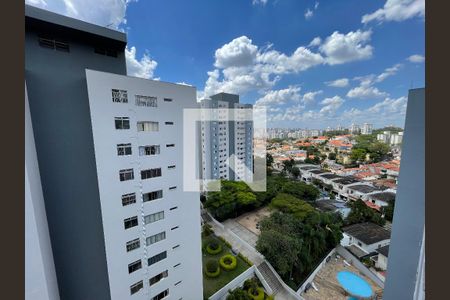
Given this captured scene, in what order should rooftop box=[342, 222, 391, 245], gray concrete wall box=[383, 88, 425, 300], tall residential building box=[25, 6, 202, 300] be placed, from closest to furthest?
1. gray concrete wall box=[383, 88, 425, 300]
2. tall residential building box=[25, 6, 202, 300]
3. rooftop box=[342, 222, 391, 245]

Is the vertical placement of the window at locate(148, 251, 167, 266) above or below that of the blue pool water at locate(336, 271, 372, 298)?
above

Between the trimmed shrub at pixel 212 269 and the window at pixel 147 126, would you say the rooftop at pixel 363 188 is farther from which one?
the window at pixel 147 126

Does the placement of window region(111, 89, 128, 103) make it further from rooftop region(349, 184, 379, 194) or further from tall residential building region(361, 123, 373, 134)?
tall residential building region(361, 123, 373, 134)

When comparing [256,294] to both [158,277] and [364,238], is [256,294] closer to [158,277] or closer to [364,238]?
[158,277]

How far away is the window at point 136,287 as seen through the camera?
666 centimetres

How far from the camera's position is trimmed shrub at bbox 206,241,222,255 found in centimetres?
1348

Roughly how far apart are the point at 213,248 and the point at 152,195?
→ 29.9 feet

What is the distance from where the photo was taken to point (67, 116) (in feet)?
17.7

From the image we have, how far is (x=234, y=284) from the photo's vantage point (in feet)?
36.3

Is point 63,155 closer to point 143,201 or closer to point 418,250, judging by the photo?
point 143,201

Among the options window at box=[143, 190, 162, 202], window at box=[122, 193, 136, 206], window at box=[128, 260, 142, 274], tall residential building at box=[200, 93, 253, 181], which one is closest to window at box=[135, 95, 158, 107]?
window at box=[122, 193, 136, 206]

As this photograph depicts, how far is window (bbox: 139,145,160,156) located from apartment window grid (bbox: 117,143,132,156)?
39 centimetres

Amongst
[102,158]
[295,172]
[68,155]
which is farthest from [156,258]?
[295,172]

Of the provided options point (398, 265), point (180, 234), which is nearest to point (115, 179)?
point (180, 234)
